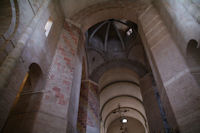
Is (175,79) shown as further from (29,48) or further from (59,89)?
(29,48)

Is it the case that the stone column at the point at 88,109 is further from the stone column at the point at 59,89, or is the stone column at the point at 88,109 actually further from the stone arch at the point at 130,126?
the stone arch at the point at 130,126

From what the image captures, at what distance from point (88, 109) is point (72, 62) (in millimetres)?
3543

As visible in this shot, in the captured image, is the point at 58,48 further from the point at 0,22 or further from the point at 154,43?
the point at 154,43

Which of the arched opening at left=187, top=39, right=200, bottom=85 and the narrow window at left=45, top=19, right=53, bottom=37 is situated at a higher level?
the narrow window at left=45, top=19, right=53, bottom=37

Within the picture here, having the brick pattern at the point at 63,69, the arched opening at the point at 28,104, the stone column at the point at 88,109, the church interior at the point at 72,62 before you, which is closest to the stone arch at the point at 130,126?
the stone column at the point at 88,109

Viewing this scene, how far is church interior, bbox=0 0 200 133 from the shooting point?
4.05 meters

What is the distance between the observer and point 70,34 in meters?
7.70

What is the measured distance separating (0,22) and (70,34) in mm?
3463

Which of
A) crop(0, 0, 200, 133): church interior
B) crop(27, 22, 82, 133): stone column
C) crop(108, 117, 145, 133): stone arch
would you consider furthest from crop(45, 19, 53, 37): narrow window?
crop(108, 117, 145, 133): stone arch

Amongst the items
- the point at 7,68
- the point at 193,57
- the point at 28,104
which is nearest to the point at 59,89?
the point at 28,104

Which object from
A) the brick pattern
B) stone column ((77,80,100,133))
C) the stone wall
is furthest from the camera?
stone column ((77,80,100,133))

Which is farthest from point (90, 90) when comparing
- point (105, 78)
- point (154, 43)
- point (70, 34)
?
point (154, 43)

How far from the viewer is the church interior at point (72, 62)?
405 centimetres

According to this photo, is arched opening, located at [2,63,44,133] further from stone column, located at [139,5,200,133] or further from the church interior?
stone column, located at [139,5,200,133]
